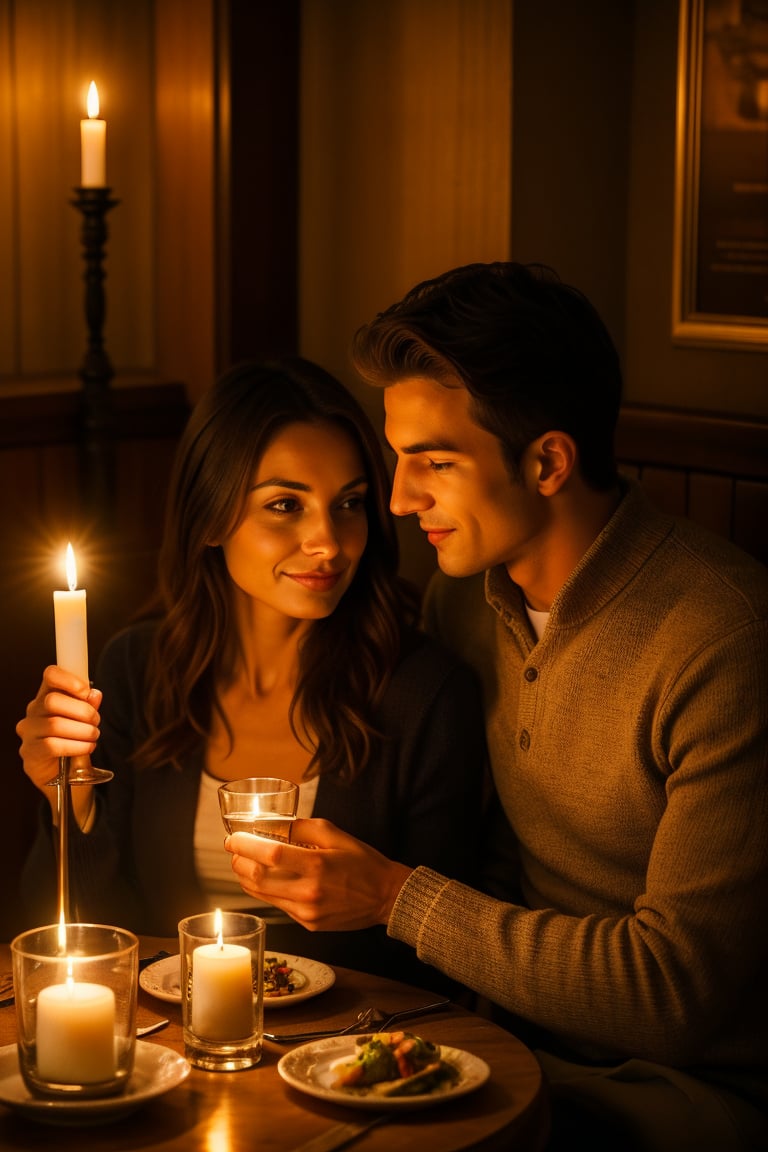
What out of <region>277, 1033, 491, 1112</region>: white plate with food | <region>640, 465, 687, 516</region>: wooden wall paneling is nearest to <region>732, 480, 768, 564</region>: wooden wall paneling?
<region>640, 465, 687, 516</region>: wooden wall paneling

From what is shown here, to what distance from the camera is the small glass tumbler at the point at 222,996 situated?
62.0 inches

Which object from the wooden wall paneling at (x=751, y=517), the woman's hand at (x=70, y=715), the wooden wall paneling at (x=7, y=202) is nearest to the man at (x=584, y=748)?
the woman's hand at (x=70, y=715)

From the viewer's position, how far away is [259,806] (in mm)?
1730

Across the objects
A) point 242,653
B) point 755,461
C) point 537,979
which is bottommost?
point 537,979

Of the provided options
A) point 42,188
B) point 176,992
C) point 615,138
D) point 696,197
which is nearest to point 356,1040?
point 176,992

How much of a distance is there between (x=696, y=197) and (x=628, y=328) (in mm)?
329

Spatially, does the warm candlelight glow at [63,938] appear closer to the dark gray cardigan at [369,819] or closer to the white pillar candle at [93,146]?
the dark gray cardigan at [369,819]

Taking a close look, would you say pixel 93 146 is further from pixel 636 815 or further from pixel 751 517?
pixel 636 815

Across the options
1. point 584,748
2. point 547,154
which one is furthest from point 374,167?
point 584,748

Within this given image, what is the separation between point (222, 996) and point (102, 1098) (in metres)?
0.16

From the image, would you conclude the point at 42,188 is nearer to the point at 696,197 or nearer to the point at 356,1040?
the point at 696,197

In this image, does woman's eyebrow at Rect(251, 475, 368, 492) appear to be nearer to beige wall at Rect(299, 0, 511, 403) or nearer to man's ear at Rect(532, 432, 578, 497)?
man's ear at Rect(532, 432, 578, 497)

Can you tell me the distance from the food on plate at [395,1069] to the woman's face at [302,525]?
89cm

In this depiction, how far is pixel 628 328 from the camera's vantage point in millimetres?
3012
